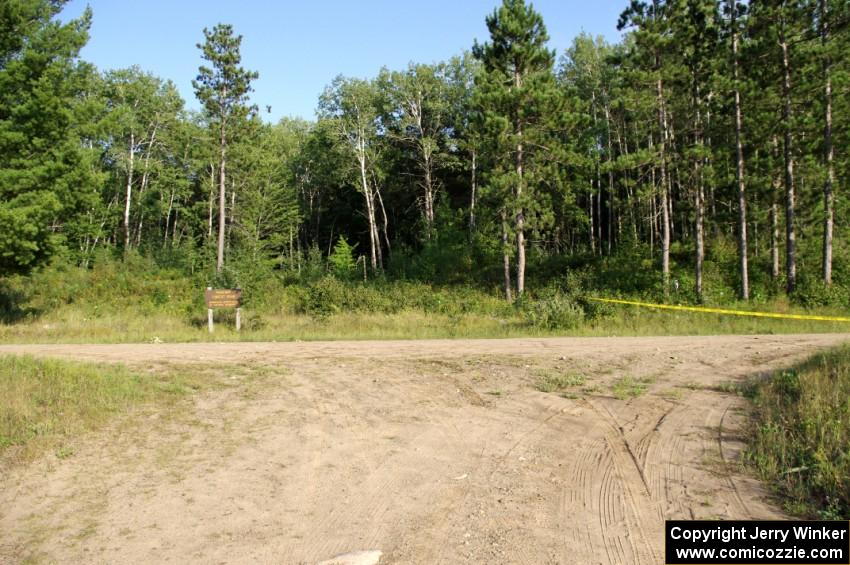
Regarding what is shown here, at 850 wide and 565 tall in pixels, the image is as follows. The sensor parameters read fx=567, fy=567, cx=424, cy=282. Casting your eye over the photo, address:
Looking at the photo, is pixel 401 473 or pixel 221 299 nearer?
pixel 401 473

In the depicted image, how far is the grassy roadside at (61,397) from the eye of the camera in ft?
24.1

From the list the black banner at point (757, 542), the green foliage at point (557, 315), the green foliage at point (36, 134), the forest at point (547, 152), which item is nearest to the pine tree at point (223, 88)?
the forest at point (547, 152)

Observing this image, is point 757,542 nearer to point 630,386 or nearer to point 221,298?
point 630,386

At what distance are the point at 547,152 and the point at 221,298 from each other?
57.0 feet

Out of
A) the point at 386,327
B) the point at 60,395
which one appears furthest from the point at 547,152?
the point at 60,395

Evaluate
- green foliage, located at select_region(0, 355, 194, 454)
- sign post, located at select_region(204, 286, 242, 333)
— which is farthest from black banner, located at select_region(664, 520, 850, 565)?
sign post, located at select_region(204, 286, 242, 333)

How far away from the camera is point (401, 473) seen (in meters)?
6.36

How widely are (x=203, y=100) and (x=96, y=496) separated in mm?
33305

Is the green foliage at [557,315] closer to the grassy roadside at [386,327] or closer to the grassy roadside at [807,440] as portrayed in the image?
the grassy roadside at [386,327]

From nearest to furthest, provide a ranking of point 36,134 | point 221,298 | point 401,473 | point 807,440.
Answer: point 401,473 < point 807,440 < point 221,298 < point 36,134

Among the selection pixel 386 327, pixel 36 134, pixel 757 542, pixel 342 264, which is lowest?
pixel 757 542

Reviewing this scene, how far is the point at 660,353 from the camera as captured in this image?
13.2 m

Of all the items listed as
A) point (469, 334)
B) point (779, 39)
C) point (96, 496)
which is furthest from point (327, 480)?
point (779, 39)

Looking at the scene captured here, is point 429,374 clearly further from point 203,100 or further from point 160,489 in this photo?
point 203,100
